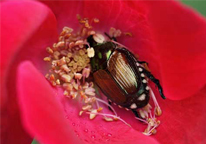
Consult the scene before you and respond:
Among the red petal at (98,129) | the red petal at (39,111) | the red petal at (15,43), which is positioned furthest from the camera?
the red petal at (98,129)

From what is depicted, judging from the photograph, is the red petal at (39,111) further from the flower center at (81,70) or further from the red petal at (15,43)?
the flower center at (81,70)

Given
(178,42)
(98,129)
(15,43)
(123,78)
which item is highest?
(178,42)

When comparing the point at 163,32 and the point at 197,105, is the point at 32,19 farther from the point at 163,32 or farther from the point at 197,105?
the point at 197,105

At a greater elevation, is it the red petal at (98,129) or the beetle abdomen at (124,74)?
the beetle abdomen at (124,74)

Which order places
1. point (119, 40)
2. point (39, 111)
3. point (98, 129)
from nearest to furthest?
point (39, 111) → point (98, 129) → point (119, 40)

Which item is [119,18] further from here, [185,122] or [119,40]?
[185,122]

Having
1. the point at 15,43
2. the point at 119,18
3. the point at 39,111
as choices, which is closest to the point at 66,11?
the point at 119,18

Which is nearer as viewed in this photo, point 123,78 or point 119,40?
point 123,78

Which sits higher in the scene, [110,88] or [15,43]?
[15,43]

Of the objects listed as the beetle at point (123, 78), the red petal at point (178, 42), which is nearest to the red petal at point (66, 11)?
the beetle at point (123, 78)
